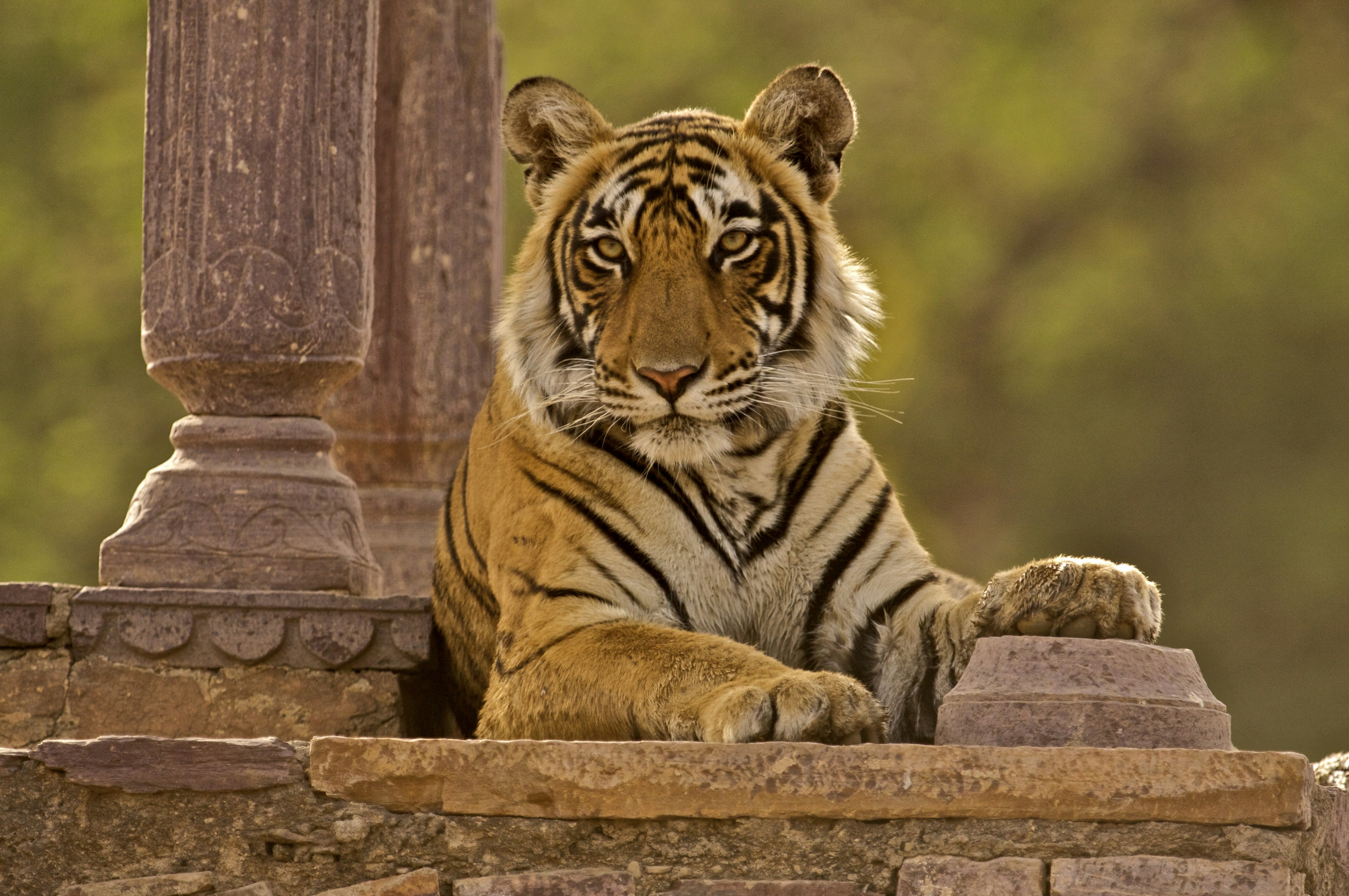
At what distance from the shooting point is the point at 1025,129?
16.2m

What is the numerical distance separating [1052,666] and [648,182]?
4.72 feet

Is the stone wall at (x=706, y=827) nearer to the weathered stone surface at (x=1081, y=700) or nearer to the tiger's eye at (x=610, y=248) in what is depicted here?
the weathered stone surface at (x=1081, y=700)

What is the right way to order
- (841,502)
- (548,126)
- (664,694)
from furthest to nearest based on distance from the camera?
(548,126)
(841,502)
(664,694)

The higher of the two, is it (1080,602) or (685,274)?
(685,274)

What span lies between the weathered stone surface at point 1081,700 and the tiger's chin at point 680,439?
790 mm

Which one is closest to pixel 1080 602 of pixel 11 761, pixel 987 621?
pixel 987 621

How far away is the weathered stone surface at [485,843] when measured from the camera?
2637mm

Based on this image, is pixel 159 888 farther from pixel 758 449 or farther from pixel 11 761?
pixel 758 449

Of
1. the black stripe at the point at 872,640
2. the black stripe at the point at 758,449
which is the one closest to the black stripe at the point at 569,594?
the black stripe at the point at 758,449

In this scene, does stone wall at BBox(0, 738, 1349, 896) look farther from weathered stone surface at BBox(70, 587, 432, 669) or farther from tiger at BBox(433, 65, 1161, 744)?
weathered stone surface at BBox(70, 587, 432, 669)

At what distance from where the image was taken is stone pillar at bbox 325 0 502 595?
5.85 m

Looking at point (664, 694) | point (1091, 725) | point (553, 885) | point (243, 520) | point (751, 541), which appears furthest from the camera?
point (243, 520)

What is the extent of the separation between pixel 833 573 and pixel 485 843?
1.26 meters

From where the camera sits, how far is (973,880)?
8.57ft
